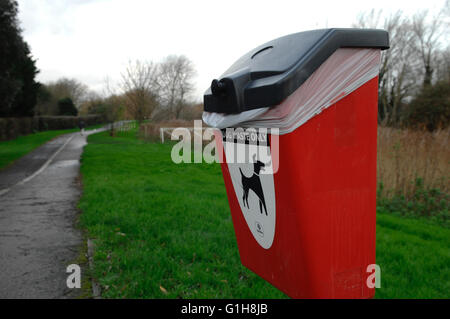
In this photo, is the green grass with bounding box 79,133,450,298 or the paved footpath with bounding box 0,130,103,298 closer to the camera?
the green grass with bounding box 79,133,450,298

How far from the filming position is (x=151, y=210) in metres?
5.29

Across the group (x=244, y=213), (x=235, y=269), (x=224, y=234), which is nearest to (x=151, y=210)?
(x=224, y=234)

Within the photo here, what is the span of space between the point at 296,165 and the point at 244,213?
66cm

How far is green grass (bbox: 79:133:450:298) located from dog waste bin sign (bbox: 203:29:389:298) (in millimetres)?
1268

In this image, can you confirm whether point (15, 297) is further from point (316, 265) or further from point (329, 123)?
point (329, 123)

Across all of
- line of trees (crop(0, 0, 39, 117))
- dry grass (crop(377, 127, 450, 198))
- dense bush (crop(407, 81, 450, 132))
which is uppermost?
line of trees (crop(0, 0, 39, 117))

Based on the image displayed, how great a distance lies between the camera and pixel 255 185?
1.77m

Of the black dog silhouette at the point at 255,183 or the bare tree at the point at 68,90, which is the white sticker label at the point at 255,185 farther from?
the bare tree at the point at 68,90

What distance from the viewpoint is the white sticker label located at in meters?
1.63

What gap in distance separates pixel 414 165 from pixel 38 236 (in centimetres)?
622

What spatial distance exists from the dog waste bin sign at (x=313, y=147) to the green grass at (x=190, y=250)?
4.16 feet

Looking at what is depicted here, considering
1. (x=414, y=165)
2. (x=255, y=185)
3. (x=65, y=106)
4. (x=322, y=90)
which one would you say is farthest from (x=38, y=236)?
(x=65, y=106)

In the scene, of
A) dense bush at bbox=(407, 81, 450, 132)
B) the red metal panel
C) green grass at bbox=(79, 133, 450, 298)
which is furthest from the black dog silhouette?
dense bush at bbox=(407, 81, 450, 132)

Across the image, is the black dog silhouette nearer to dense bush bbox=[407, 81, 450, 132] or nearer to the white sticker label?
the white sticker label
